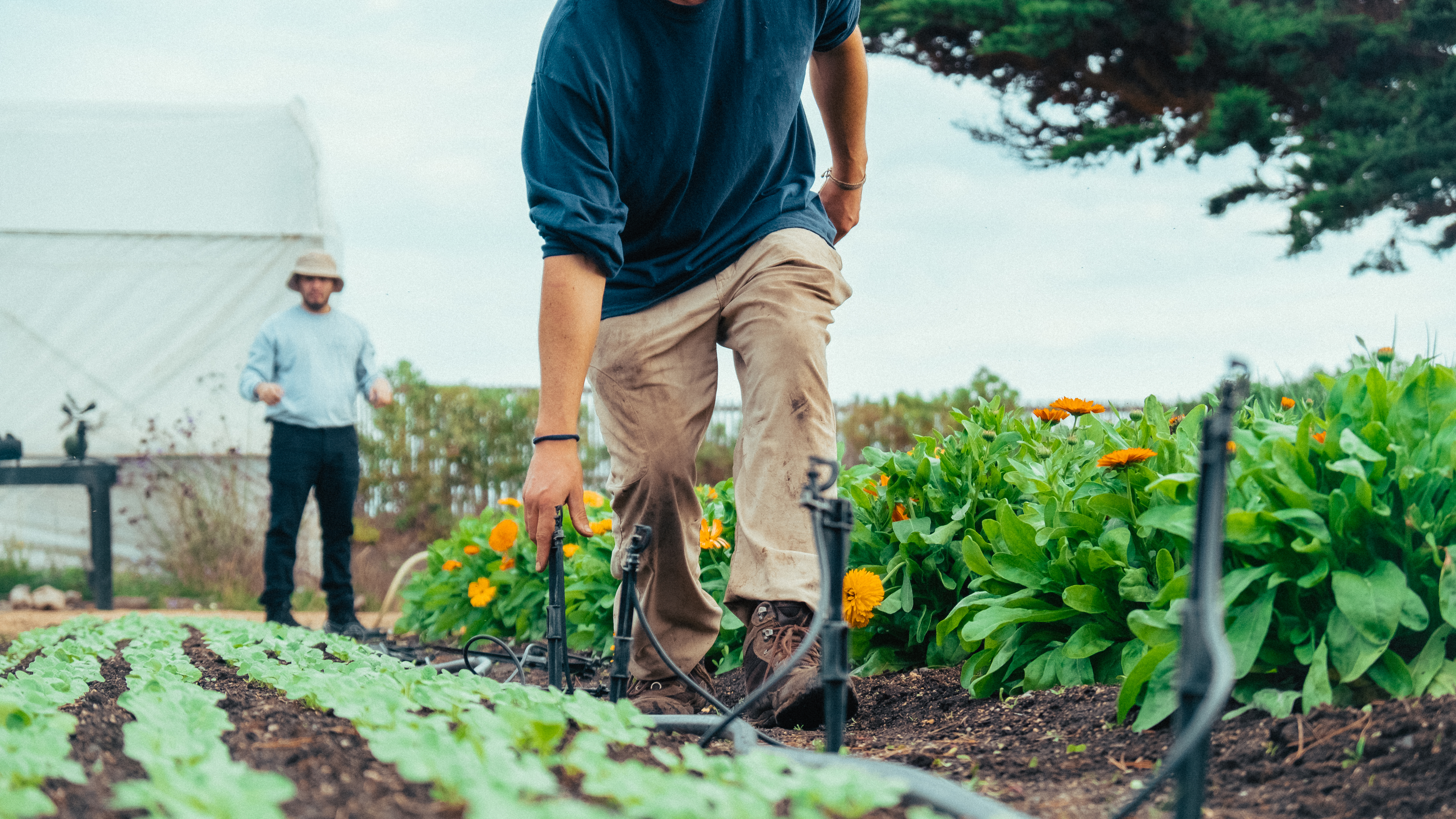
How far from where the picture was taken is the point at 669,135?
205 cm

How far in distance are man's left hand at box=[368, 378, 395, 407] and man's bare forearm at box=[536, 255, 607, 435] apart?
3430 mm

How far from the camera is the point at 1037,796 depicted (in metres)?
1.34

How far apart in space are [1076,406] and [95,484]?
6879 mm

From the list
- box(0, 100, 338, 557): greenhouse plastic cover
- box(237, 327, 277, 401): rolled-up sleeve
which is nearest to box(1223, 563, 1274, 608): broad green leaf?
box(237, 327, 277, 401): rolled-up sleeve

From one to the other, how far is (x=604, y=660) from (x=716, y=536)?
0.51 metres

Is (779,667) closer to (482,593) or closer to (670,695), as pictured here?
(670,695)

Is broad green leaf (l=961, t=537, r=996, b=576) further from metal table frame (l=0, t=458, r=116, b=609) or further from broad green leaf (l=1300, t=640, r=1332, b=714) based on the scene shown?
metal table frame (l=0, t=458, r=116, b=609)

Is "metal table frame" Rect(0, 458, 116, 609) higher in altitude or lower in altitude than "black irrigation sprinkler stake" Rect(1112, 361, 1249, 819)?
lower

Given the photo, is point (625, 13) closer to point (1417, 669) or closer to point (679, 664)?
point (679, 664)

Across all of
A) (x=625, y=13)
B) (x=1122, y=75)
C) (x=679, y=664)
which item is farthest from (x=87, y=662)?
(x=1122, y=75)

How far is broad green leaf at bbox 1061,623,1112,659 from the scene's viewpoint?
6.21ft

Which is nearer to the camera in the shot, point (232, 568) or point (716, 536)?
point (716, 536)

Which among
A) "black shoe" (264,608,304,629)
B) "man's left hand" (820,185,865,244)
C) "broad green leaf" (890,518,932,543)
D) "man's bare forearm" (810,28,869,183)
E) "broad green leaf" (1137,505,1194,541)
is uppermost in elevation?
"man's bare forearm" (810,28,869,183)

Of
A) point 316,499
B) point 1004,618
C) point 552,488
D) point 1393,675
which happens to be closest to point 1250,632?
point 1393,675
